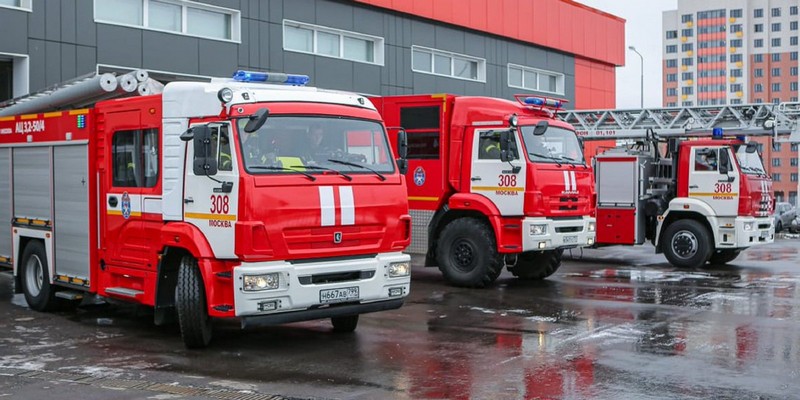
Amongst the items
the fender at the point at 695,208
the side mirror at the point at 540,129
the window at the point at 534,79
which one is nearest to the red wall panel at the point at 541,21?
the window at the point at 534,79

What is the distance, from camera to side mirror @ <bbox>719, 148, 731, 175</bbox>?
17.8 m

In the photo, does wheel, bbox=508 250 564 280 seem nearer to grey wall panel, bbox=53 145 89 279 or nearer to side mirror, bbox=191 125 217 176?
grey wall panel, bbox=53 145 89 279

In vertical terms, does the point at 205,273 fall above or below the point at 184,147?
below

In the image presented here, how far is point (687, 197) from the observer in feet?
60.5

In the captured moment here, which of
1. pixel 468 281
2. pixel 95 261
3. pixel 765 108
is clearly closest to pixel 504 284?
pixel 468 281

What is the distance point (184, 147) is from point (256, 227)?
4.78 ft

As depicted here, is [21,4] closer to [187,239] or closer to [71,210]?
[71,210]

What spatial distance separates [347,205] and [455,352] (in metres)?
1.91

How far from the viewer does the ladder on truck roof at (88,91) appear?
11109mm

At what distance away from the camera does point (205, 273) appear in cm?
900

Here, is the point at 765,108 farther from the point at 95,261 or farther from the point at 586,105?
the point at 95,261

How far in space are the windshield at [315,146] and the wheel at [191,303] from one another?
1.34 meters

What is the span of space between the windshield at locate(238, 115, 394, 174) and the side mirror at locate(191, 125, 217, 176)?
1.05ft

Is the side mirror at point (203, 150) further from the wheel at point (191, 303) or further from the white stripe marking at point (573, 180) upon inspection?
the white stripe marking at point (573, 180)
